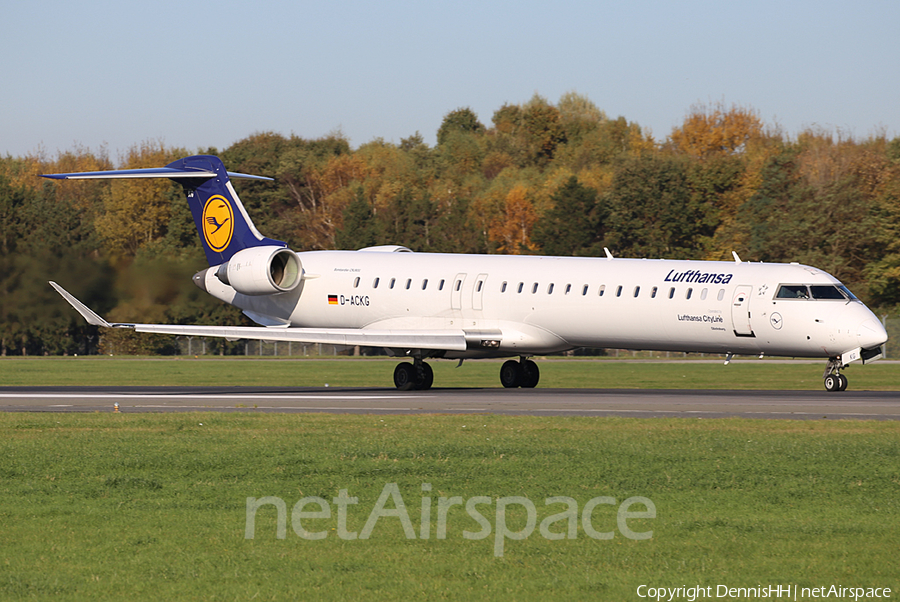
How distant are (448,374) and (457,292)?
34.7 feet

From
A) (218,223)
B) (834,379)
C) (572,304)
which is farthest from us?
(218,223)

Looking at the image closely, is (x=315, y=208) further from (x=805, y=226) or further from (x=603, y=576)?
(x=603, y=576)

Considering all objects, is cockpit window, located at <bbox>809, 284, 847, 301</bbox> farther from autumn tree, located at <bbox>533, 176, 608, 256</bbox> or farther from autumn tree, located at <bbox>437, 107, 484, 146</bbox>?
autumn tree, located at <bbox>437, 107, 484, 146</bbox>

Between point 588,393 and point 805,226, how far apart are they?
3866 cm

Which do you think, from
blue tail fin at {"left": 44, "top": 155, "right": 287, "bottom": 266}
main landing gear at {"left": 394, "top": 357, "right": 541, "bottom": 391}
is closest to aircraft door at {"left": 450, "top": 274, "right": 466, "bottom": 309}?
main landing gear at {"left": 394, "top": 357, "right": 541, "bottom": 391}

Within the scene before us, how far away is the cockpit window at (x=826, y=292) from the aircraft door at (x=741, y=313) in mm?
1401

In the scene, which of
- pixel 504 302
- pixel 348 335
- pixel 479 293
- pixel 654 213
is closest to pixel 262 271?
pixel 348 335

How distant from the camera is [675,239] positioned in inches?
2995

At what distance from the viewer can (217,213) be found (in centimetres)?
3559

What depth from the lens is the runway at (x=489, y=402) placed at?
21734 millimetres

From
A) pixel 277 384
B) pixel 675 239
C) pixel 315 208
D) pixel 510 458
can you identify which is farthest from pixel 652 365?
pixel 315 208

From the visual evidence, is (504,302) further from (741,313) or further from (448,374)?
(448,374)

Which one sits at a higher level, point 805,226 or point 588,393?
point 805,226

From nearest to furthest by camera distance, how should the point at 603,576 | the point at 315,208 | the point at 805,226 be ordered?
1. the point at 603,576
2. the point at 805,226
3. the point at 315,208
